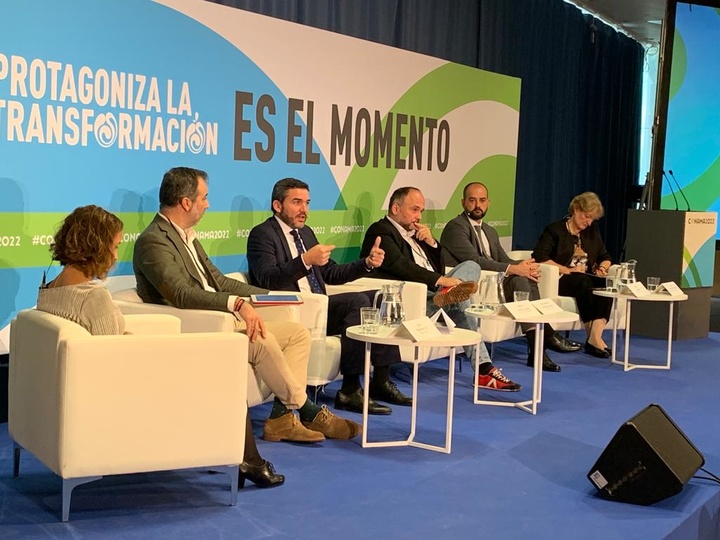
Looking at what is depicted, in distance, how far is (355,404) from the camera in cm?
468

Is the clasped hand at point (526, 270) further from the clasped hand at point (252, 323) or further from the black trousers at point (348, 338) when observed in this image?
the clasped hand at point (252, 323)

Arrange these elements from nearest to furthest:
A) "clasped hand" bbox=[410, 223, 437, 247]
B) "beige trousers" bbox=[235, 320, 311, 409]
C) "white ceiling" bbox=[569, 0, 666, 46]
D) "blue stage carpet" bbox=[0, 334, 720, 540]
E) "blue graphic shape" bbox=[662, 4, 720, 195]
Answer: "blue stage carpet" bbox=[0, 334, 720, 540]
"beige trousers" bbox=[235, 320, 311, 409]
"clasped hand" bbox=[410, 223, 437, 247]
"blue graphic shape" bbox=[662, 4, 720, 195]
"white ceiling" bbox=[569, 0, 666, 46]

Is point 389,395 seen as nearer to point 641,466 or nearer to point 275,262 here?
point 275,262

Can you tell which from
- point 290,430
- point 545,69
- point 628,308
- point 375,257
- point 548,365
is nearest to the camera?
point 290,430

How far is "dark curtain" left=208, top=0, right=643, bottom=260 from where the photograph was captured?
21.2ft

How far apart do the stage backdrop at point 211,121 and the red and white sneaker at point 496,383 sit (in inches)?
48.1

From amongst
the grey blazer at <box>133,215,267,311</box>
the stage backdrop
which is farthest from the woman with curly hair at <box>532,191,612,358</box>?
the grey blazer at <box>133,215,267,311</box>

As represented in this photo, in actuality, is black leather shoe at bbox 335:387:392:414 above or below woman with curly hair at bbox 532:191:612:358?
below

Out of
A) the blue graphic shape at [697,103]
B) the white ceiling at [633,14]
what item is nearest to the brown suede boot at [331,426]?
the blue graphic shape at [697,103]

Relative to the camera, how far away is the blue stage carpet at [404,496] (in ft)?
10.2

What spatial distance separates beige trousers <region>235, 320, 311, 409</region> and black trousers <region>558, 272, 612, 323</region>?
2.93 metres

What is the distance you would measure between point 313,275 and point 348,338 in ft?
1.63

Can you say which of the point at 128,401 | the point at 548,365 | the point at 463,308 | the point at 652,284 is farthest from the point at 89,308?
the point at 652,284

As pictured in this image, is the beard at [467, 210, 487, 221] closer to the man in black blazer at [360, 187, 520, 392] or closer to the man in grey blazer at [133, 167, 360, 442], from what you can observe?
the man in black blazer at [360, 187, 520, 392]
